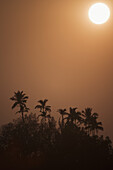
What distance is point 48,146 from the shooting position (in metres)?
64.0

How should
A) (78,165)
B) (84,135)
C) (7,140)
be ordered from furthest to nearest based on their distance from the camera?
1. (7,140)
2. (84,135)
3. (78,165)

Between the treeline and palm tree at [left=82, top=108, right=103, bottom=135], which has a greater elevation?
palm tree at [left=82, top=108, right=103, bottom=135]

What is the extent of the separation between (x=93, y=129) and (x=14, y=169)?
1396 inches

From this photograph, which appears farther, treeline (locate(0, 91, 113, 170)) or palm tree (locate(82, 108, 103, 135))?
palm tree (locate(82, 108, 103, 135))

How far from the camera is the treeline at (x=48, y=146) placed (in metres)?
59.2

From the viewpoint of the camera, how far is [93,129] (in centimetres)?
8844

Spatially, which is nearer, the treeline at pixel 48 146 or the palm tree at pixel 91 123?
the treeline at pixel 48 146

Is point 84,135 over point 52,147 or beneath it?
over

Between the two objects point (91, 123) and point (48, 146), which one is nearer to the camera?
point (48, 146)

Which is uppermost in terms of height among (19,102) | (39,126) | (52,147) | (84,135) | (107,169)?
(19,102)

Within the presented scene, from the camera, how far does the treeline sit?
5919cm

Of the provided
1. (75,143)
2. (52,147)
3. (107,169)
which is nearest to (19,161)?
(52,147)

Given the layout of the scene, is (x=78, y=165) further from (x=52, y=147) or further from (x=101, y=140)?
(x=101, y=140)

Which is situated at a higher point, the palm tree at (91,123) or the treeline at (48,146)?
Answer: the palm tree at (91,123)
